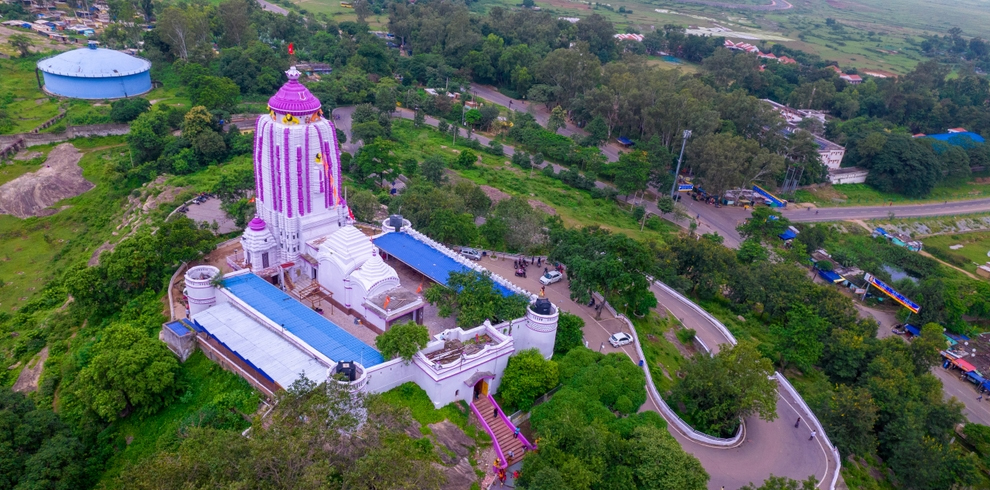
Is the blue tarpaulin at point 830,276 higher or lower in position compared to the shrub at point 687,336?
lower

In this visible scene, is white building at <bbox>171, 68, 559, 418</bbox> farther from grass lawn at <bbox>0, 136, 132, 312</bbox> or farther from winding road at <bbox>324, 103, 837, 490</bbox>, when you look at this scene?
grass lawn at <bbox>0, 136, 132, 312</bbox>

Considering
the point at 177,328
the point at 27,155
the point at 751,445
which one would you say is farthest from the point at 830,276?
the point at 27,155

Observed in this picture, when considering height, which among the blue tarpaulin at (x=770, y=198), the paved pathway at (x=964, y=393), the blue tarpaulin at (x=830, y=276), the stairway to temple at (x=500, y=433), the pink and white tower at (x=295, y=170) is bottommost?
the paved pathway at (x=964, y=393)

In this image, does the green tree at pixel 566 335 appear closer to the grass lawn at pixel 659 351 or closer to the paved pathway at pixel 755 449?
the paved pathway at pixel 755 449

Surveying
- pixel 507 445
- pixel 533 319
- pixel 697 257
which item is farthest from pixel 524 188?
pixel 507 445

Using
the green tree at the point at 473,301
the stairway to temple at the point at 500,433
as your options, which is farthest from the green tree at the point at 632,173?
the stairway to temple at the point at 500,433

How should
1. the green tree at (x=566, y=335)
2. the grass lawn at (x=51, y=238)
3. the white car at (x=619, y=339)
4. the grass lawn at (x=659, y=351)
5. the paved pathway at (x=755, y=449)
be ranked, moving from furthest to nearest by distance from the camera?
the grass lawn at (x=51, y=238)
the white car at (x=619, y=339)
the grass lawn at (x=659, y=351)
the green tree at (x=566, y=335)
the paved pathway at (x=755, y=449)

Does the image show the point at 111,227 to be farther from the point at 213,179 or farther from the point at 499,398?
the point at 499,398

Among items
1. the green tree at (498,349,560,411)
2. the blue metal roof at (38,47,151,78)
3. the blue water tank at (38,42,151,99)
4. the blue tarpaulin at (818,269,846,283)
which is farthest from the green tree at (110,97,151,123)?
the blue tarpaulin at (818,269,846,283)
